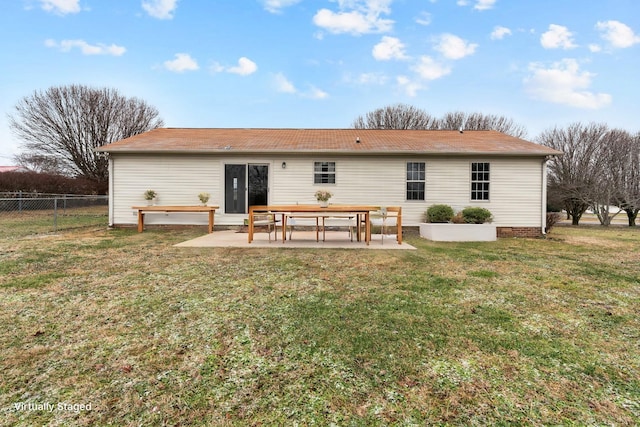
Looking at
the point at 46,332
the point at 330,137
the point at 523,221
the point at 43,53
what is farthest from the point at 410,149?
the point at 43,53

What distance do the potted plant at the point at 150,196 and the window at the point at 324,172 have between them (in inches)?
196

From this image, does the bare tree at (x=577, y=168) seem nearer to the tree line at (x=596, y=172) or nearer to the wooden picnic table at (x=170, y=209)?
the tree line at (x=596, y=172)

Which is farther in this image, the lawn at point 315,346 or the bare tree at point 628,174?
the bare tree at point 628,174

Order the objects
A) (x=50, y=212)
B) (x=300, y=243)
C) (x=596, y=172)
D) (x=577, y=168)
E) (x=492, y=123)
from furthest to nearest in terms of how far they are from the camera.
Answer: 1. (x=492, y=123)
2. (x=577, y=168)
3. (x=596, y=172)
4. (x=50, y=212)
5. (x=300, y=243)

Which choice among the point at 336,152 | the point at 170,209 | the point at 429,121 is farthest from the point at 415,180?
the point at 429,121

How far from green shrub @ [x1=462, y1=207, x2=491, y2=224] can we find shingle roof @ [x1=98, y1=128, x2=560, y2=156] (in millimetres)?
1777

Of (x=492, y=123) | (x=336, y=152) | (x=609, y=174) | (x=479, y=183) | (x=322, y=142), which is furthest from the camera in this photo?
(x=492, y=123)

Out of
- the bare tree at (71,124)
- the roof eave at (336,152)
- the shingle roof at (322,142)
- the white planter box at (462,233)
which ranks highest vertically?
the bare tree at (71,124)

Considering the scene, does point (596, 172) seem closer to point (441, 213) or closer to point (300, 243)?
point (441, 213)

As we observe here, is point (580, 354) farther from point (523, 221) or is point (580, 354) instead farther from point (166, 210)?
point (166, 210)

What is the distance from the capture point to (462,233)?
321 inches

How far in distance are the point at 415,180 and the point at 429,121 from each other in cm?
1766

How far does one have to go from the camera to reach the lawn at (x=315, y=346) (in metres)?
1.61

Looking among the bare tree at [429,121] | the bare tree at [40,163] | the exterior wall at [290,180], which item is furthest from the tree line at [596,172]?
the bare tree at [40,163]
